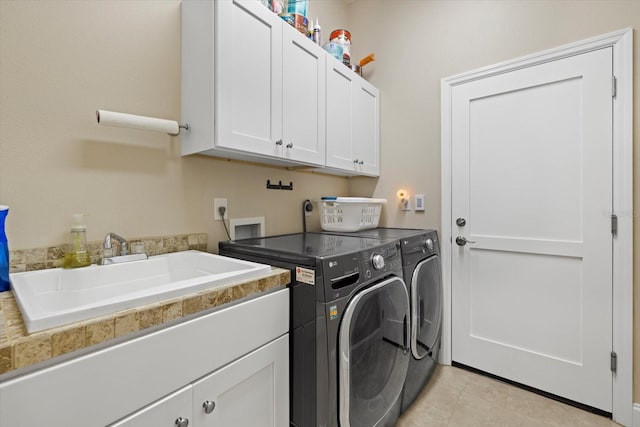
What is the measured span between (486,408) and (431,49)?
2.46 metres

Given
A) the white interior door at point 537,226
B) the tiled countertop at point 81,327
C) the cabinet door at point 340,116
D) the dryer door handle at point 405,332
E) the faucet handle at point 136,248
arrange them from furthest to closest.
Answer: the cabinet door at point 340,116
the white interior door at point 537,226
the dryer door handle at point 405,332
the faucet handle at point 136,248
the tiled countertop at point 81,327

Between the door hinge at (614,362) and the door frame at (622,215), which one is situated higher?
the door frame at (622,215)

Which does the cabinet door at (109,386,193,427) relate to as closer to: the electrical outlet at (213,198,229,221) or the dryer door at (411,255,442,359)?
the electrical outlet at (213,198,229,221)

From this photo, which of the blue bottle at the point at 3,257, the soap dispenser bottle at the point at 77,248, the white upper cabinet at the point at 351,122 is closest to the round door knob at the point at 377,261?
the white upper cabinet at the point at 351,122

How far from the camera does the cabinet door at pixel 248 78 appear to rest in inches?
50.0

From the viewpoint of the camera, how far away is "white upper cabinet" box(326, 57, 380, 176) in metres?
1.94

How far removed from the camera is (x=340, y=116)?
6.63 feet

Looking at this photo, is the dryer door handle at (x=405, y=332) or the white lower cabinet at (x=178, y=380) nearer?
the white lower cabinet at (x=178, y=380)

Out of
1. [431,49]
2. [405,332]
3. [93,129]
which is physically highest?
[431,49]

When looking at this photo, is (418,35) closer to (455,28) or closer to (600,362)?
(455,28)

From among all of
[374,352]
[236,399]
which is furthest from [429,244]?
[236,399]

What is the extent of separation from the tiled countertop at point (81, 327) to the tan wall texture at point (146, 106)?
46cm

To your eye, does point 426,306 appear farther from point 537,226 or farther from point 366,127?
point 366,127

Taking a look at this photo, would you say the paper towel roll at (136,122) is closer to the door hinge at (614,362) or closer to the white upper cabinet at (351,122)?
the white upper cabinet at (351,122)
